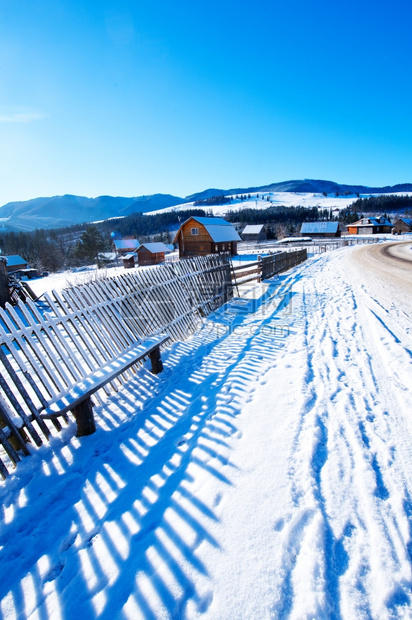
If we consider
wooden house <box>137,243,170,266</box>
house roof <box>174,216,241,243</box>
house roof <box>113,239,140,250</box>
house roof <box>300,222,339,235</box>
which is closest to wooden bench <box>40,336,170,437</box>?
house roof <box>174,216,241,243</box>

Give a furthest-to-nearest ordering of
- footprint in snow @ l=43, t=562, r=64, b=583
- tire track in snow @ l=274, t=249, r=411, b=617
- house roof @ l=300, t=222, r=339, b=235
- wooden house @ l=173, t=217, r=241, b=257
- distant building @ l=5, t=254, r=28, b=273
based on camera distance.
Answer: house roof @ l=300, t=222, r=339, b=235 → distant building @ l=5, t=254, r=28, b=273 → wooden house @ l=173, t=217, r=241, b=257 → footprint in snow @ l=43, t=562, r=64, b=583 → tire track in snow @ l=274, t=249, r=411, b=617

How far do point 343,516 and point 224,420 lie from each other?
5.05 ft

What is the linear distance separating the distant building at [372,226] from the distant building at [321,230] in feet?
51.0

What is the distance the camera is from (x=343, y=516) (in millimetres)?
2072

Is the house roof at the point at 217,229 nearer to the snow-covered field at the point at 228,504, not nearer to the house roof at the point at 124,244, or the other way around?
the snow-covered field at the point at 228,504

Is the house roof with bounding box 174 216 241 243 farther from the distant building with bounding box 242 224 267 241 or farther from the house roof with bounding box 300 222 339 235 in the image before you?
the house roof with bounding box 300 222 339 235

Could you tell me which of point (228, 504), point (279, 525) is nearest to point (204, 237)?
point (228, 504)

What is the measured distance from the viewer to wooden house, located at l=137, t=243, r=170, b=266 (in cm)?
5262

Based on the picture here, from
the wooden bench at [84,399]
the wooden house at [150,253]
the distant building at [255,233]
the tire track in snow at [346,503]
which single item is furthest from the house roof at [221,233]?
the distant building at [255,233]

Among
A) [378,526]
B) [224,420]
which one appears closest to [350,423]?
[378,526]

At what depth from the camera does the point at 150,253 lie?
175 ft

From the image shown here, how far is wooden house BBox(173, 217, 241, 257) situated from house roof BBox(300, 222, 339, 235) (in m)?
46.8

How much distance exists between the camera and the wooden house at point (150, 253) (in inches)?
2072

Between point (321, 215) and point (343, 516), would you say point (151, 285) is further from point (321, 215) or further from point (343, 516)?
point (321, 215)
